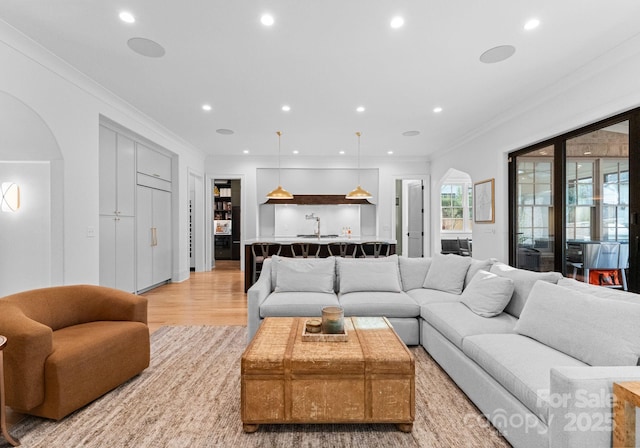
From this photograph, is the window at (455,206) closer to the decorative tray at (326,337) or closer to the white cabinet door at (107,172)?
the decorative tray at (326,337)

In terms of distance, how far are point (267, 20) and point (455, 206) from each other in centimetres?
761

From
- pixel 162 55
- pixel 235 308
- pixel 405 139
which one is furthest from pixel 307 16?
pixel 405 139

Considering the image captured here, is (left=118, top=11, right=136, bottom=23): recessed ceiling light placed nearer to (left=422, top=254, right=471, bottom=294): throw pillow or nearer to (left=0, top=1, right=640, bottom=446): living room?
(left=0, top=1, right=640, bottom=446): living room

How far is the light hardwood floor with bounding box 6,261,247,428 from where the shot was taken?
13.4 ft

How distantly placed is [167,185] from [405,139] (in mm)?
4869

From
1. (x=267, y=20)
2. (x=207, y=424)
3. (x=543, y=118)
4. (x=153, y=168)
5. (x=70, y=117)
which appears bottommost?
(x=207, y=424)

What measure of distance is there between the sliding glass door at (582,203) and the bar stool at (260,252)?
12.8 ft

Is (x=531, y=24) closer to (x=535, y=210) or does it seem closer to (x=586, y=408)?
(x=535, y=210)

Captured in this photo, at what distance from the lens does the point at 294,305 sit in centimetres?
300

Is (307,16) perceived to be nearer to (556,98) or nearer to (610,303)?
(610,303)

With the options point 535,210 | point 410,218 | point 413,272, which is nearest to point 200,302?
point 413,272

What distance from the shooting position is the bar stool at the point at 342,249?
5.82 meters

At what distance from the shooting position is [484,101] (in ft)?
14.9

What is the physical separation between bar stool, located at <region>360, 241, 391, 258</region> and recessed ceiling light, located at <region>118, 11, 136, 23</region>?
442 centimetres
